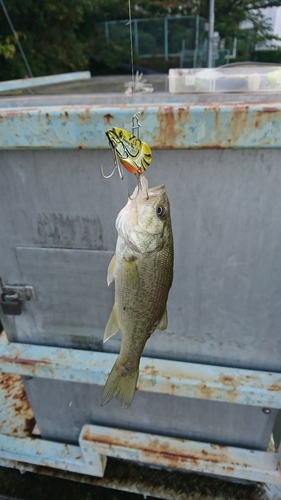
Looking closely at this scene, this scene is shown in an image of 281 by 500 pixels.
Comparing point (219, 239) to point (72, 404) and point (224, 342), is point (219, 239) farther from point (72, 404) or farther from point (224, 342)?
point (72, 404)

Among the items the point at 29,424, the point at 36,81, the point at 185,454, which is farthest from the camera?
the point at 36,81

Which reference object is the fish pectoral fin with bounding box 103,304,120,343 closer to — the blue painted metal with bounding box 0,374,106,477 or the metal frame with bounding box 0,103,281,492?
the metal frame with bounding box 0,103,281,492

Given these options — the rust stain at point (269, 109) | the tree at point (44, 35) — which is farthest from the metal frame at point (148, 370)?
the tree at point (44, 35)

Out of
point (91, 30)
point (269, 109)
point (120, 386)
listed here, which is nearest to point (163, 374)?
point (120, 386)

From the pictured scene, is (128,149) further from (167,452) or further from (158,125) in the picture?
(167,452)

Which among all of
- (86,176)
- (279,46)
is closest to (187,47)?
(279,46)

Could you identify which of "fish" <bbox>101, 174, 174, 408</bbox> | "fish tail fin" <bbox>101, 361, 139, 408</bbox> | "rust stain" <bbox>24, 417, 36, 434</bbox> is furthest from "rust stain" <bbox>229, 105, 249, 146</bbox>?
"rust stain" <bbox>24, 417, 36, 434</bbox>

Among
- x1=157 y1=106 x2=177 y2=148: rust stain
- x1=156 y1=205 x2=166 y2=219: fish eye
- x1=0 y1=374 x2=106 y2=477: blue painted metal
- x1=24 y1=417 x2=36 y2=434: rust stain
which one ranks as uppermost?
x1=157 y1=106 x2=177 y2=148: rust stain
